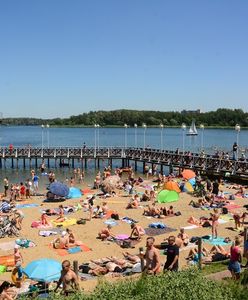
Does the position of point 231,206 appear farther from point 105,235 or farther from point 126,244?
point 126,244

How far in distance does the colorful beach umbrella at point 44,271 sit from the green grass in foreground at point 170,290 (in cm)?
382

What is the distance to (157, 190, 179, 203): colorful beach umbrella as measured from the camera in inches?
953

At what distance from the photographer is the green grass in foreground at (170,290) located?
7.26 m

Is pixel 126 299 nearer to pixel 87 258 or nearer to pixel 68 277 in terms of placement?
pixel 68 277

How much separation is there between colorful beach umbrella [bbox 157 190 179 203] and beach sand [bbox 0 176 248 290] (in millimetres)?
466

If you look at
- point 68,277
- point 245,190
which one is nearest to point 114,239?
point 68,277

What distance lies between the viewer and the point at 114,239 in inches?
686

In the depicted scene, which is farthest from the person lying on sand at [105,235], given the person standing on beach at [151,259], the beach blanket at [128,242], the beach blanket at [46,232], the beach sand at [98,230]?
the person standing on beach at [151,259]

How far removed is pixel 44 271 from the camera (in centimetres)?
1159

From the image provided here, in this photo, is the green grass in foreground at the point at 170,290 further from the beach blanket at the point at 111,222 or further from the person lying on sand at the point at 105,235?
the beach blanket at the point at 111,222

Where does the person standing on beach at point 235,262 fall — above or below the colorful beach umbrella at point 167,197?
above

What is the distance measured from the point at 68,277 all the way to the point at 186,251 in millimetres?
6581

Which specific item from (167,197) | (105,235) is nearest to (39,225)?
(105,235)

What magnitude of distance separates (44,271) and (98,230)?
25.4 ft
